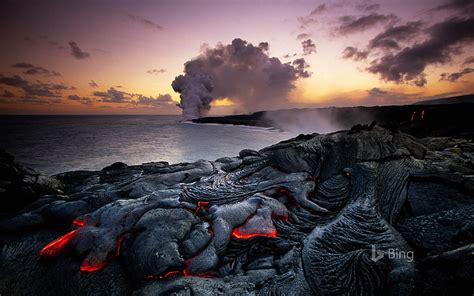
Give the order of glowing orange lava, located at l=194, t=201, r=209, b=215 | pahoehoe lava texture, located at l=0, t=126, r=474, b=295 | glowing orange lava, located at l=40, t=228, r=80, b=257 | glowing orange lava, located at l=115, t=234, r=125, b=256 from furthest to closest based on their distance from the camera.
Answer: glowing orange lava, located at l=194, t=201, r=209, b=215 → glowing orange lava, located at l=40, t=228, r=80, b=257 → glowing orange lava, located at l=115, t=234, r=125, b=256 → pahoehoe lava texture, located at l=0, t=126, r=474, b=295

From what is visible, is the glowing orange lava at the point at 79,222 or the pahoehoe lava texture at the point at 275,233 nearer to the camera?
the pahoehoe lava texture at the point at 275,233

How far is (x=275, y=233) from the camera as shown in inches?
234

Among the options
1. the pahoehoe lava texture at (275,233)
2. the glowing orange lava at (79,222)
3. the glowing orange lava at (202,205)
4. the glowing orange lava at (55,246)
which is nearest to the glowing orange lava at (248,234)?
the pahoehoe lava texture at (275,233)

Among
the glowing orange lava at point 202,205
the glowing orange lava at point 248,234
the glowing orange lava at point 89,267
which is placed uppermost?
the glowing orange lava at point 202,205

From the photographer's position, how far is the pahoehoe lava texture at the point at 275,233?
13.7ft

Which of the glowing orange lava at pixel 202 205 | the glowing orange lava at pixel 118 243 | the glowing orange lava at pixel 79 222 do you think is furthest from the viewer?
the glowing orange lava at pixel 202 205

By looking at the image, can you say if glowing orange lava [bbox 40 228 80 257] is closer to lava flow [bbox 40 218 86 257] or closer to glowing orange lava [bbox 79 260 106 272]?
lava flow [bbox 40 218 86 257]

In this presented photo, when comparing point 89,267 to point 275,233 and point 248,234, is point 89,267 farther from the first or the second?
point 275,233

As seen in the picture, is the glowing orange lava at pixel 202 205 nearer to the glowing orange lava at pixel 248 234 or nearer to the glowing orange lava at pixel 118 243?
the glowing orange lava at pixel 248 234

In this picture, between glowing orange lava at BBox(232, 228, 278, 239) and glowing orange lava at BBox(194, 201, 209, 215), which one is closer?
glowing orange lava at BBox(232, 228, 278, 239)

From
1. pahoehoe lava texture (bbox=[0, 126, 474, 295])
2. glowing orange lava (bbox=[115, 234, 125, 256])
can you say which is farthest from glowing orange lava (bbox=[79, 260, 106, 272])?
glowing orange lava (bbox=[115, 234, 125, 256])

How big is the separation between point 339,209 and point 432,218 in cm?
213

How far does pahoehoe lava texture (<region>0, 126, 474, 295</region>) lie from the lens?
4.18 m

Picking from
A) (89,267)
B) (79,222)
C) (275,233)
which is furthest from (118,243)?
(275,233)
